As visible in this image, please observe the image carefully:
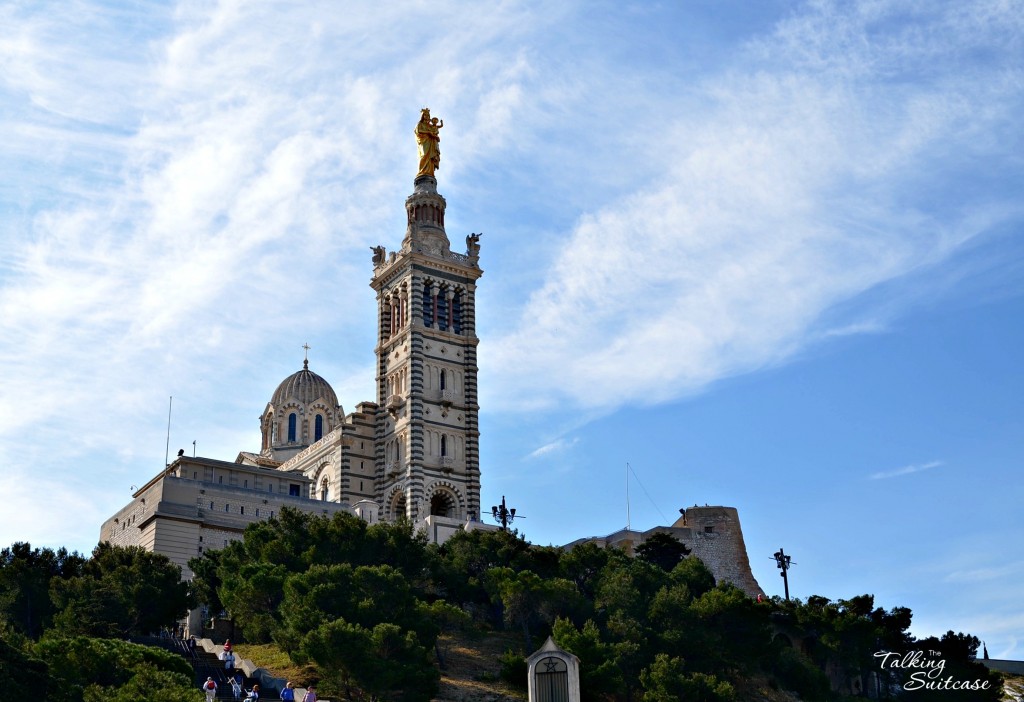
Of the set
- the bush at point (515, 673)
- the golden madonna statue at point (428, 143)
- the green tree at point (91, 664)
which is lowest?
the green tree at point (91, 664)

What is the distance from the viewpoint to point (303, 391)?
100062 mm

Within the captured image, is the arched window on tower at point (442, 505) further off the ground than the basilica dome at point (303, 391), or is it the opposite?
the basilica dome at point (303, 391)

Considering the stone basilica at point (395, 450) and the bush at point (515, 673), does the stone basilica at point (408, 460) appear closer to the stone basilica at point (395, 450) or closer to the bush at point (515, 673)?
the stone basilica at point (395, 450)

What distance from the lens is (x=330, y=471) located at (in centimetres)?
8881

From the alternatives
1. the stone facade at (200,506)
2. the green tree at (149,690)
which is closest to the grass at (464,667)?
the green tree at (149,690)

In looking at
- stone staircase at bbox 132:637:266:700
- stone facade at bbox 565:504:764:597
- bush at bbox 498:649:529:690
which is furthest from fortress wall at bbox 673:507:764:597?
stone staircase at bbox 132:637:266:700

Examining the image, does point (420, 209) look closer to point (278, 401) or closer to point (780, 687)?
point (278, 401)

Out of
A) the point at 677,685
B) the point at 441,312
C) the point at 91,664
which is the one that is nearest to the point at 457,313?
the point at 441,312

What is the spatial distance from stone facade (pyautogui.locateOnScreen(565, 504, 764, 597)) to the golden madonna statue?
27906 mm

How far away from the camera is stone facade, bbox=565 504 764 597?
279ft

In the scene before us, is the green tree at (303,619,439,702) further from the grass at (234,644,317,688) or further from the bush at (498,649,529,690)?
the bush at (498,649,529,690)

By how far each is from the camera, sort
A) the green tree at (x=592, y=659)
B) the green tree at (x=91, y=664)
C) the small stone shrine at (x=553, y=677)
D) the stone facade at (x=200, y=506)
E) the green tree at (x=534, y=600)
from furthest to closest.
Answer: the stone facade at (x=200, y=506) < the green tree at (x=534, y=600) < the green tree at (x=592, y=659) < the green tree at (x=91, y=664) < the small stone shrine at (x=553, y=677)

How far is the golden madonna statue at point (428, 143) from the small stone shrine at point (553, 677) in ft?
199

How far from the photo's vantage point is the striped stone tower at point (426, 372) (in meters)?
86.2
